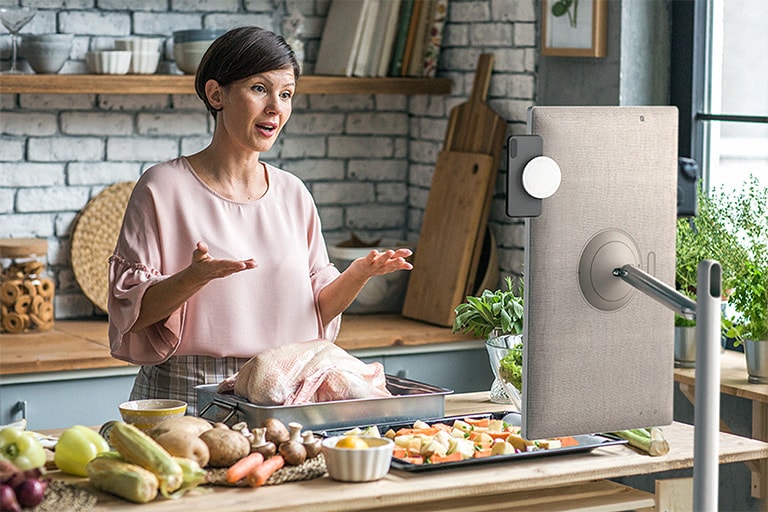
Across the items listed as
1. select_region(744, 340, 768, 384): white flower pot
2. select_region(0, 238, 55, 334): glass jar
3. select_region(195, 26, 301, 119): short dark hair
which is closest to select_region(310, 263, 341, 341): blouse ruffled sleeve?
select_region(195, 26, 301, 119): short dark hair

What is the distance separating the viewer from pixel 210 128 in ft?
15.0

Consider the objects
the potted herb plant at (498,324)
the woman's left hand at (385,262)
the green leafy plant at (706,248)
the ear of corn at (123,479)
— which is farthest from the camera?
the green leafy plant at (706,248)

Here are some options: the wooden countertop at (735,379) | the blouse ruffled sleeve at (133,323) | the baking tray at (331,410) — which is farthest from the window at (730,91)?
the blouse ruffled sleeve at (133,323)

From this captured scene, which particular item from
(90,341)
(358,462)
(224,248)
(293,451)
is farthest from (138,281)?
(90,341)

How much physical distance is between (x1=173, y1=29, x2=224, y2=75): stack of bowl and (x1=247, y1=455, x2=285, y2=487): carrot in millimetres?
2440

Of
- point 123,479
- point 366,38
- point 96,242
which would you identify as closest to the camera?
point 123,479

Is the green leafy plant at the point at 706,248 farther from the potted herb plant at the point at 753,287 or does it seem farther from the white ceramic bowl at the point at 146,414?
the white ceramic bowl at the point at 146,414

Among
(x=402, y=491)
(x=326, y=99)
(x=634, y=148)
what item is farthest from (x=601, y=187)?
(x=326, y=99)

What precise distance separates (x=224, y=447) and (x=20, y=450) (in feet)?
1.11

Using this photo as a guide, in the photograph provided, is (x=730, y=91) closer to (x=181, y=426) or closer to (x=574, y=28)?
(x=574, y=28)

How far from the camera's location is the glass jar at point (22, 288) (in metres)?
4.06

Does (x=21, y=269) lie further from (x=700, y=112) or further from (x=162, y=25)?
(x=700, y=112)

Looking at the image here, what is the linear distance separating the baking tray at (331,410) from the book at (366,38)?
2.34 m

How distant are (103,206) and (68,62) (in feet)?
1.65
